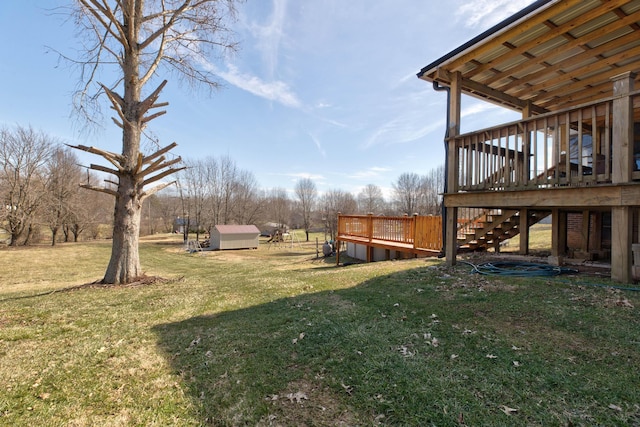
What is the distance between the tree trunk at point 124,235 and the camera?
21.1 feet

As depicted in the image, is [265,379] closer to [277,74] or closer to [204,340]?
[204,340]

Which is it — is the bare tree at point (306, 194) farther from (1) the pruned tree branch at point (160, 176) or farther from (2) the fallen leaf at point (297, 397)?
(2) the fallen leaf at point (297, 397)

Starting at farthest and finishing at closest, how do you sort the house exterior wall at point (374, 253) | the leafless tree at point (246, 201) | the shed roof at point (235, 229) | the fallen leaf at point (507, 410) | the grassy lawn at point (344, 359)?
Result: the leafless tree at point (246, 201)
the shed roof at point (235, 229)
the house exterior wall at point (374, 253)
the grassy lawn at point (344, 359)
the fallen leaf at point (507, 410)

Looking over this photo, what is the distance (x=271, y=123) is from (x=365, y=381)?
2346 centimetres

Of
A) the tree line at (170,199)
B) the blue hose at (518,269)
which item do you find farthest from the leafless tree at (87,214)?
the blue hose at (518,269)

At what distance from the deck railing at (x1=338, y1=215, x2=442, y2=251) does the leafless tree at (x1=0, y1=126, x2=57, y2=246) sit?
24208mm

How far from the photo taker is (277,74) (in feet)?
43.5

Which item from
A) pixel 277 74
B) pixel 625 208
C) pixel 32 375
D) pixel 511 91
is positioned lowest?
pixel 32 375

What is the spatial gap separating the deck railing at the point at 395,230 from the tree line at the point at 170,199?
318 cm

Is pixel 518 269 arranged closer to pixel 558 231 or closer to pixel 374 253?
pixel 558 231

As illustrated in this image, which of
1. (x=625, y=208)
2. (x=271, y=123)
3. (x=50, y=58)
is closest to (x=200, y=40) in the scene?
(x=50, y=58)

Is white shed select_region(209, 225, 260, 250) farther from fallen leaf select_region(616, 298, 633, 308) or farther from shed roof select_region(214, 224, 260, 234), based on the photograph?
fallen leaf select_region(616, 298, 633, 308)

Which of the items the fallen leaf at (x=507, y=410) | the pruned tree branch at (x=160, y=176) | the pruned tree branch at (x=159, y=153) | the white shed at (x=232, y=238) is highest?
the pruned tree branch at (x=159, y=153)

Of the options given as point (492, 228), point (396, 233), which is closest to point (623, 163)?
point (492, 228)
